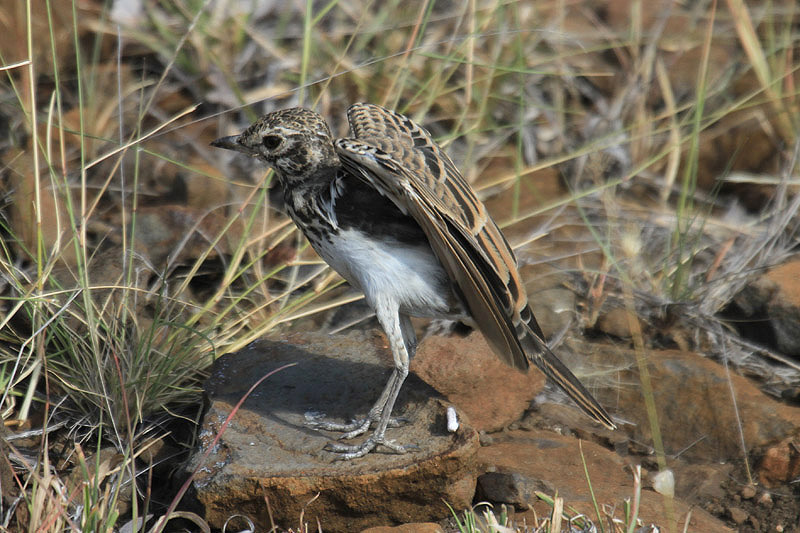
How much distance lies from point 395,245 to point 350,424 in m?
0.93

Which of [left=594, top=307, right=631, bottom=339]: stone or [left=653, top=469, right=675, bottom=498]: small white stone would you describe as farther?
[left=594, top=307, right=631, bottom=339]: stone

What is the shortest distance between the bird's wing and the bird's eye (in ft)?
1.28

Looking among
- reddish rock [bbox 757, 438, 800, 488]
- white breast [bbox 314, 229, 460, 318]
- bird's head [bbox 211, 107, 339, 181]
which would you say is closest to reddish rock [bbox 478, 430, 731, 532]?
reddish rock [bbox 757, 438, 800, 488]

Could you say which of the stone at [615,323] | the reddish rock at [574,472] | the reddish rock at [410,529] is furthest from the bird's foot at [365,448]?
the stone at [615,323]

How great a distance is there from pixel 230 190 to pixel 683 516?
401 centimetres

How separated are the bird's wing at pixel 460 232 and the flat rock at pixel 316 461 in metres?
0.51

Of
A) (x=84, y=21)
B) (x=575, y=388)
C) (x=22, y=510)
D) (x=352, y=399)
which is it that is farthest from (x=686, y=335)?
(x=84, y=21)

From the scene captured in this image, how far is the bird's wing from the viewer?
12.7 ft

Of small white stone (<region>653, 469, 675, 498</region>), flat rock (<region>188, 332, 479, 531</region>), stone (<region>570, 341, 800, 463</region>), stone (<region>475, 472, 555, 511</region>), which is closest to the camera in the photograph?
flat rock (<region>188, 332, 479, 531</region>)

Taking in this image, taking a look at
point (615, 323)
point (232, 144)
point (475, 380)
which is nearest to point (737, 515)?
point (475, 380)

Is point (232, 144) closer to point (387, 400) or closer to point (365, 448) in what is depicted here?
point (387, 400)

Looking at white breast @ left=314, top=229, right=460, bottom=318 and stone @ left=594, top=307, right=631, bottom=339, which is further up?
white breast @ left=314, top=229, right=460, bottom=318

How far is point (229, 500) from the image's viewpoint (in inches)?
158

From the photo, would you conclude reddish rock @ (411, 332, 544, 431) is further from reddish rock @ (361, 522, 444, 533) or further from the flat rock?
reddish rock @ (361, 522, 444, 533)
